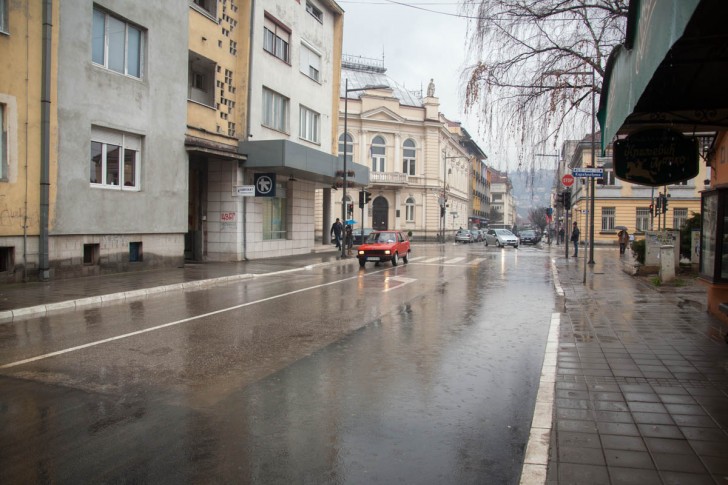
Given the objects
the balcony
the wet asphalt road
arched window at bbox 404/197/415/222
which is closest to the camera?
the wet asphalt road

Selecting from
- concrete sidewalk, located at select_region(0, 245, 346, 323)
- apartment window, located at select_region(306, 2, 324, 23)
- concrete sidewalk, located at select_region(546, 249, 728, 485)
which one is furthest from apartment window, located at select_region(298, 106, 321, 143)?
concrete sidewalk, located at select_region(546, 249, 728, 485)

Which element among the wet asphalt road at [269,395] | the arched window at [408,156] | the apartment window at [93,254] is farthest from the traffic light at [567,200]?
the arched window at [408,156]

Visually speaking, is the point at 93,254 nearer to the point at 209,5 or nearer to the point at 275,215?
the point at 209,5

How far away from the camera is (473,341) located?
332 inches

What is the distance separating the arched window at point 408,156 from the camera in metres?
61.3

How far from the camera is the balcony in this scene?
2272 inches

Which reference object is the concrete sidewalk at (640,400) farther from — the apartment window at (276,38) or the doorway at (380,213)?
the doorway at (380,213)

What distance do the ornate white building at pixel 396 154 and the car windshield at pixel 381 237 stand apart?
30681 millimetres

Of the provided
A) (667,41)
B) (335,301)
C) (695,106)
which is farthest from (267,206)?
(667,41)

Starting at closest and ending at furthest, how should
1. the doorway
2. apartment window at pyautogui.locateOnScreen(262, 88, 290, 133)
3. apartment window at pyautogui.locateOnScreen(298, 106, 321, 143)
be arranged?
apartment window at pyautogui.locateOnScreen(262, 88, 290, 133)
apartment window at pyautogui.locateOnScreen(298, 106, 321, 143)
the doorway

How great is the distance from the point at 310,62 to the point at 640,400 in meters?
26.6

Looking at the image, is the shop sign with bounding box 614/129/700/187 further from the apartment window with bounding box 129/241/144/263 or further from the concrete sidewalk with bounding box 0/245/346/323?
the apartment window with bounding box 129/241/144/263

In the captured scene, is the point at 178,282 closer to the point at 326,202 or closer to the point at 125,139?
the point at 125,139

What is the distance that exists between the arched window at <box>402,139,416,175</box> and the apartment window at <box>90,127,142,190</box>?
4547cm
